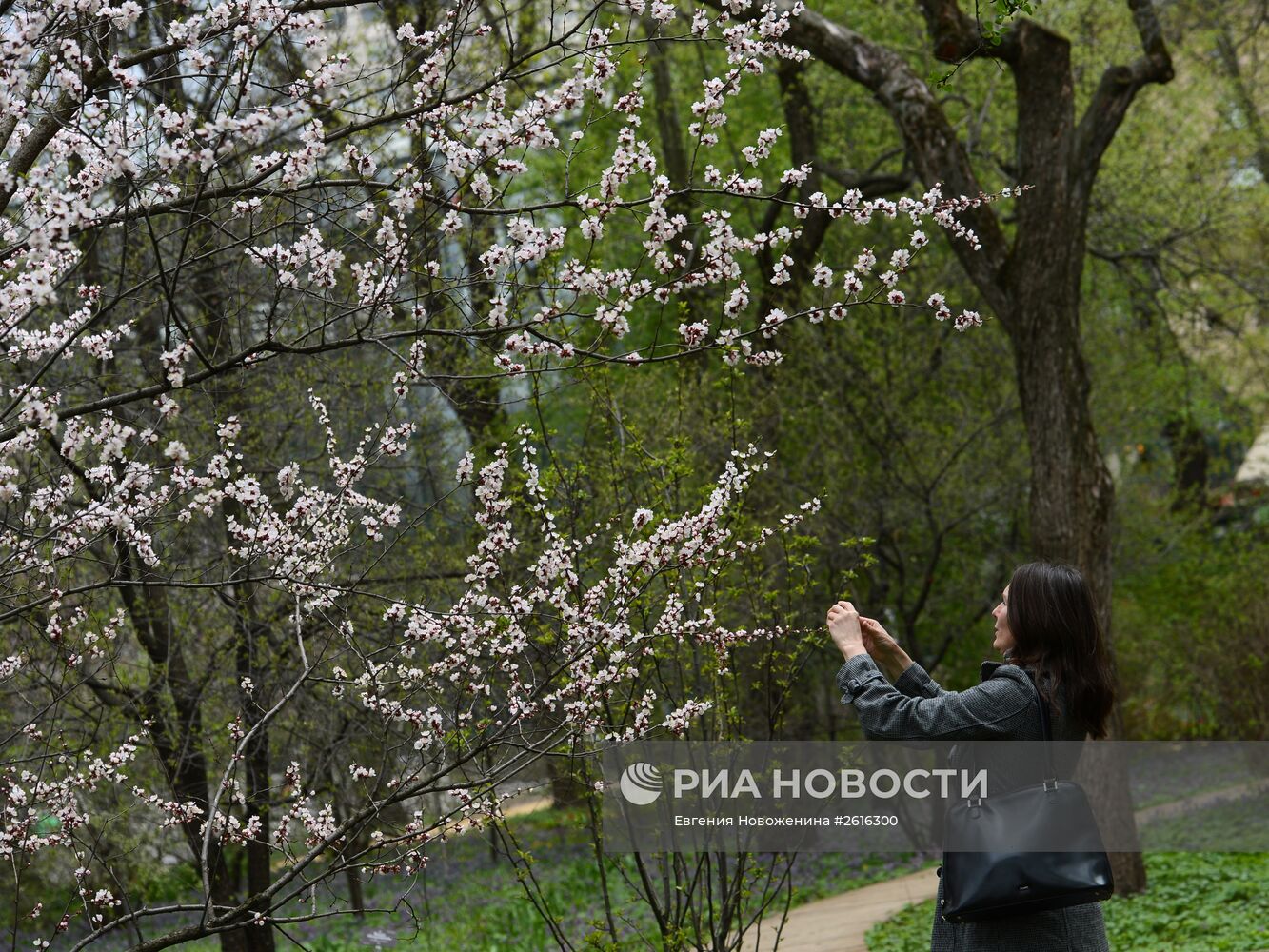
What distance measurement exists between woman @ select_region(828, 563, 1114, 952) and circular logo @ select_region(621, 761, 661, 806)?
9.25ft

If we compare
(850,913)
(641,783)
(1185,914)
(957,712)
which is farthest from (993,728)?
(850,913)

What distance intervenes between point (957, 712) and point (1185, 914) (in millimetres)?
6054

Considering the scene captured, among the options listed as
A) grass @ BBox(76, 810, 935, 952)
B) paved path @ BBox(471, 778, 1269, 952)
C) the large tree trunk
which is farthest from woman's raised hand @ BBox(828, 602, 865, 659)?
the large tree trunk

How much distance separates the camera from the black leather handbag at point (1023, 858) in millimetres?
2795

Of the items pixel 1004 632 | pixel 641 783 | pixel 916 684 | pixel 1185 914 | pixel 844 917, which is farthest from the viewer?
pixel 844 917

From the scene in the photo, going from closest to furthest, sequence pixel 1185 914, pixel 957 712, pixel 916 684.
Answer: pixel 957 712
pixel 916 684
pixel 1185 914

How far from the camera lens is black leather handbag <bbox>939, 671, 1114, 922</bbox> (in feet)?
9.17

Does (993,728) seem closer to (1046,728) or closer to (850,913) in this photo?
(1046,728)

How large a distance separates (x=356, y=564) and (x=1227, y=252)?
11.8 m

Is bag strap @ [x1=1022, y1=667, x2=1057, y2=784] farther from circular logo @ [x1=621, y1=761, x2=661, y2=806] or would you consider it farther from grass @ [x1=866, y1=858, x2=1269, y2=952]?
grass @ [x1=866, y1=858, x2=1269, y2=952]

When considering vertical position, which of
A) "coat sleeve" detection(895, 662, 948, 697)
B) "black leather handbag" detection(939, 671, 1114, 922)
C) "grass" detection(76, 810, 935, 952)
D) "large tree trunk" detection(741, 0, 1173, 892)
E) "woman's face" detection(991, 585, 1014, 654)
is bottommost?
"grass" detection(76, 810, 935, 952)

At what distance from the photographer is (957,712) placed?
2.91 metres

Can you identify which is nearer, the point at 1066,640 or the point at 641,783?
the point at 1066,640

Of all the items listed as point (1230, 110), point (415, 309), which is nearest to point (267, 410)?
point (415, 309)
